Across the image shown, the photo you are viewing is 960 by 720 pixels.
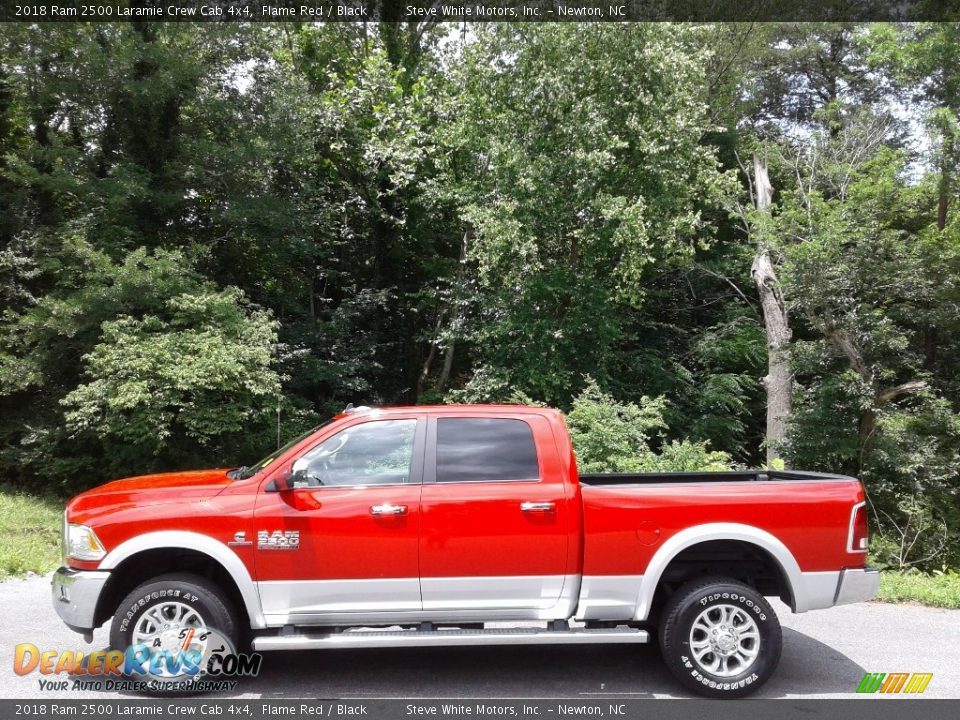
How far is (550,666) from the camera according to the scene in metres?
5.79

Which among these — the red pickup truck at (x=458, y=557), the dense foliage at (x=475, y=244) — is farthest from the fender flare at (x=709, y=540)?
the dense foliage at (x=475, y=244)

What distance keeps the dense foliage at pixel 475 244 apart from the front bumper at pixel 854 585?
17.5 ft

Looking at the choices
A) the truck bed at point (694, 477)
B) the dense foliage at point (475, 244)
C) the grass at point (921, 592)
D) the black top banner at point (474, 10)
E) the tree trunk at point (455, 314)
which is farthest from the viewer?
the tree trunk at point (455, 314)

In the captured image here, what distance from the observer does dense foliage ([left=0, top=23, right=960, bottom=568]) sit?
41.4 ft

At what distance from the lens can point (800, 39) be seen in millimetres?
21703

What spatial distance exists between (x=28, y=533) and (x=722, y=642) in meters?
Answer: 10.3

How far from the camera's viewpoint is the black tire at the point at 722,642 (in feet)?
16.7

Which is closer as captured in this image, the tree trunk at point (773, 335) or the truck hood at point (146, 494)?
the truck hood at point (146, 494)

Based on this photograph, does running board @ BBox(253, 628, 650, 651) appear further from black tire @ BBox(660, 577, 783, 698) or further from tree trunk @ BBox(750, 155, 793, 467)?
tree trunk @ BBox(750, 155, 793, 467)

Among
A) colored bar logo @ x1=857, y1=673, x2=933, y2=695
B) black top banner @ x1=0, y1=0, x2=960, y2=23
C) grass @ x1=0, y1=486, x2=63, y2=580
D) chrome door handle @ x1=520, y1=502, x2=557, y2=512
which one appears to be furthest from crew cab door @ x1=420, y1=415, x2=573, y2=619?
black top banner @ x1=0, y1=0, x2=960, y2=23

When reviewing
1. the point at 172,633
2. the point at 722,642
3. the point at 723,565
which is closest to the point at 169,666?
the point at 172,633

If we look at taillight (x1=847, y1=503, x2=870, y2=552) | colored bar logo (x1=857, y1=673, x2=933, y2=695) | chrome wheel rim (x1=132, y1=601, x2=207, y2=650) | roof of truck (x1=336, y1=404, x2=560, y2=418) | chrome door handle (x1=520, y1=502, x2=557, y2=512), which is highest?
roof of truck (x1=336, y1=404, x2=560, y2=418)

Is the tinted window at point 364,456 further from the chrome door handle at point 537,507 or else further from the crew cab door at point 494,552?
the chrome door handle at point 537,507

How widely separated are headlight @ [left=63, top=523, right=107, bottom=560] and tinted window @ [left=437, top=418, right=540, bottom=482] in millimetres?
2304
